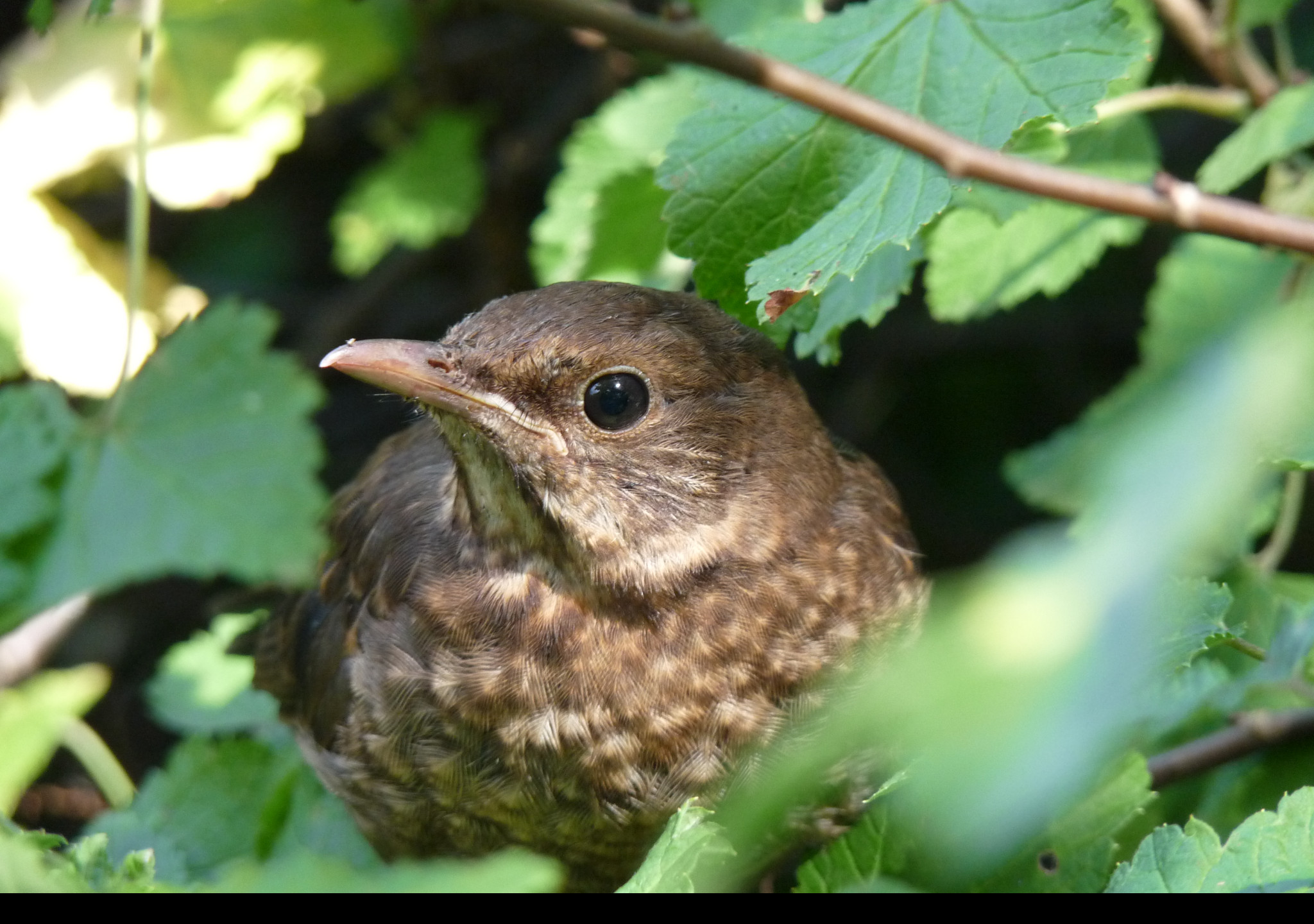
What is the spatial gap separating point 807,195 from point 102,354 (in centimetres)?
197

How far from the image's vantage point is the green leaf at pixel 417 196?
3.45 meters

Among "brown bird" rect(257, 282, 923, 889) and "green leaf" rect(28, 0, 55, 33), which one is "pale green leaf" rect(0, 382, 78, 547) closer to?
"brown bird" rect(257, 282, 923, 889)

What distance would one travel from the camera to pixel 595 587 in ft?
6.96

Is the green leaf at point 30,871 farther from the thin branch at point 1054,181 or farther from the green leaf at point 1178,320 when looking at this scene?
the green leaf at point 1178,320

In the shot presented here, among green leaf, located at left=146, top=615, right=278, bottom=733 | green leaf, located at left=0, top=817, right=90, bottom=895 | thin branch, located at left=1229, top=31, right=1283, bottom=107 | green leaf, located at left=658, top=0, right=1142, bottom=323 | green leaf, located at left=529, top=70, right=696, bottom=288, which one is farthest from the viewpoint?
green leaf, located at left=146, top=615, right=278, bottom=733

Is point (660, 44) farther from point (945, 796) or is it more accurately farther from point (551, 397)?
point (945, 796)

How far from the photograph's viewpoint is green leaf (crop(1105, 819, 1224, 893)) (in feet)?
4.99

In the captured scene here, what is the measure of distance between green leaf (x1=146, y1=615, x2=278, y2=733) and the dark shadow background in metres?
0.65

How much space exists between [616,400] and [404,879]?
1188mm

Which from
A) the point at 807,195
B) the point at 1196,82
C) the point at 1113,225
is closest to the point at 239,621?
the point at 807,195

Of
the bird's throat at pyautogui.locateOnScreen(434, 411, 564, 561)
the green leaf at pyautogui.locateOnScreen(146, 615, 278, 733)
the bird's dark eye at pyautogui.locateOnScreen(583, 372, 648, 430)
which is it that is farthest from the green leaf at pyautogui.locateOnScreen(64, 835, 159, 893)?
the green leaf at pyautogui.locateOnScreen(146, 615, 278, 733)

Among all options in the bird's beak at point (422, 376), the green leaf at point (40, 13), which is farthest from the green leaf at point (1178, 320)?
the green leaf at point (40, 13)

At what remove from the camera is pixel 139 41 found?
126 inches

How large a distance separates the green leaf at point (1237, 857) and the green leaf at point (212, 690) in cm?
179
